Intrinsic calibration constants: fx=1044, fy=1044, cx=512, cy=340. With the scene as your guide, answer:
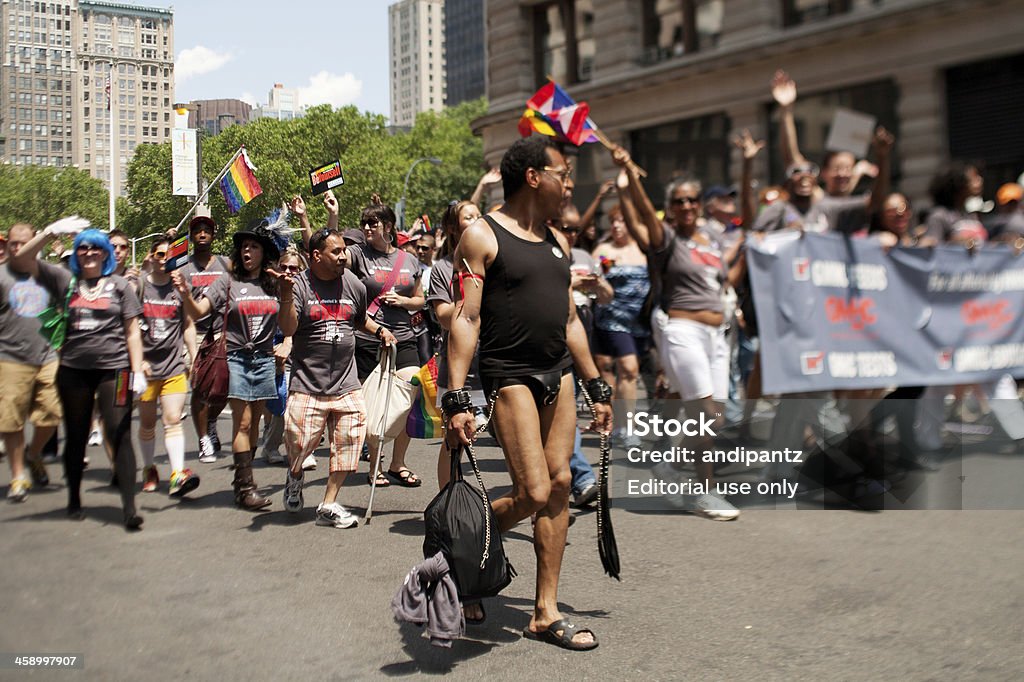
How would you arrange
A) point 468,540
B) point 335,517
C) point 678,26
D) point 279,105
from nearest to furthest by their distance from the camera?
point 468,540, point 335,517, point 279,105, point 678,26

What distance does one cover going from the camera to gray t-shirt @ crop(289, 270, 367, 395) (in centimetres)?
682

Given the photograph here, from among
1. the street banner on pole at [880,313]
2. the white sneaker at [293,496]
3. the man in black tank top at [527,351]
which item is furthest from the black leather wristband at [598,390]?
the white sneaker at [293,496]

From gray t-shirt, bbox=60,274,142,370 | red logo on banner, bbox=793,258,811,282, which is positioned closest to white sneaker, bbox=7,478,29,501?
gray t-shirt, bbox=60,274,142,370

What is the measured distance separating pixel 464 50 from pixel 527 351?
164295 millimetres

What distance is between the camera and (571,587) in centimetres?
514

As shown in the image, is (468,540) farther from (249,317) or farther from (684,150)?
(684,150)

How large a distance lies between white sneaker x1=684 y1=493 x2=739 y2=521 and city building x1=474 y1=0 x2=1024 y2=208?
1312 centimetres

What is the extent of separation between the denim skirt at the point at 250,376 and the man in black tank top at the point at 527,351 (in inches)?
147

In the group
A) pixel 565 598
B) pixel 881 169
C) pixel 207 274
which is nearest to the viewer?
pixel 565 598

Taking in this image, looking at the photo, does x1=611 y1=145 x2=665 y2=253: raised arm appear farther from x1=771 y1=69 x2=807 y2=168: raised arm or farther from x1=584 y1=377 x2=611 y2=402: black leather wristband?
x1=584 y1=377 x2=611 y2=402: black leather wristband

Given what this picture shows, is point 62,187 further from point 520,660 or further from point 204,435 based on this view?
point 520,660

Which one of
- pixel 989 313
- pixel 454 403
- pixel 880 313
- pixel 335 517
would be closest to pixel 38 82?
pixel 335 517

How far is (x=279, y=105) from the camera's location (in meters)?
11.8

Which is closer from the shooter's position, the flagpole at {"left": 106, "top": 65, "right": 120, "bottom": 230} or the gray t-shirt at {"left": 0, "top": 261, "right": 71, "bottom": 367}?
the gray t-shirt at {"left": 0, "top": 261, "right": 71, "bottom": 367}
